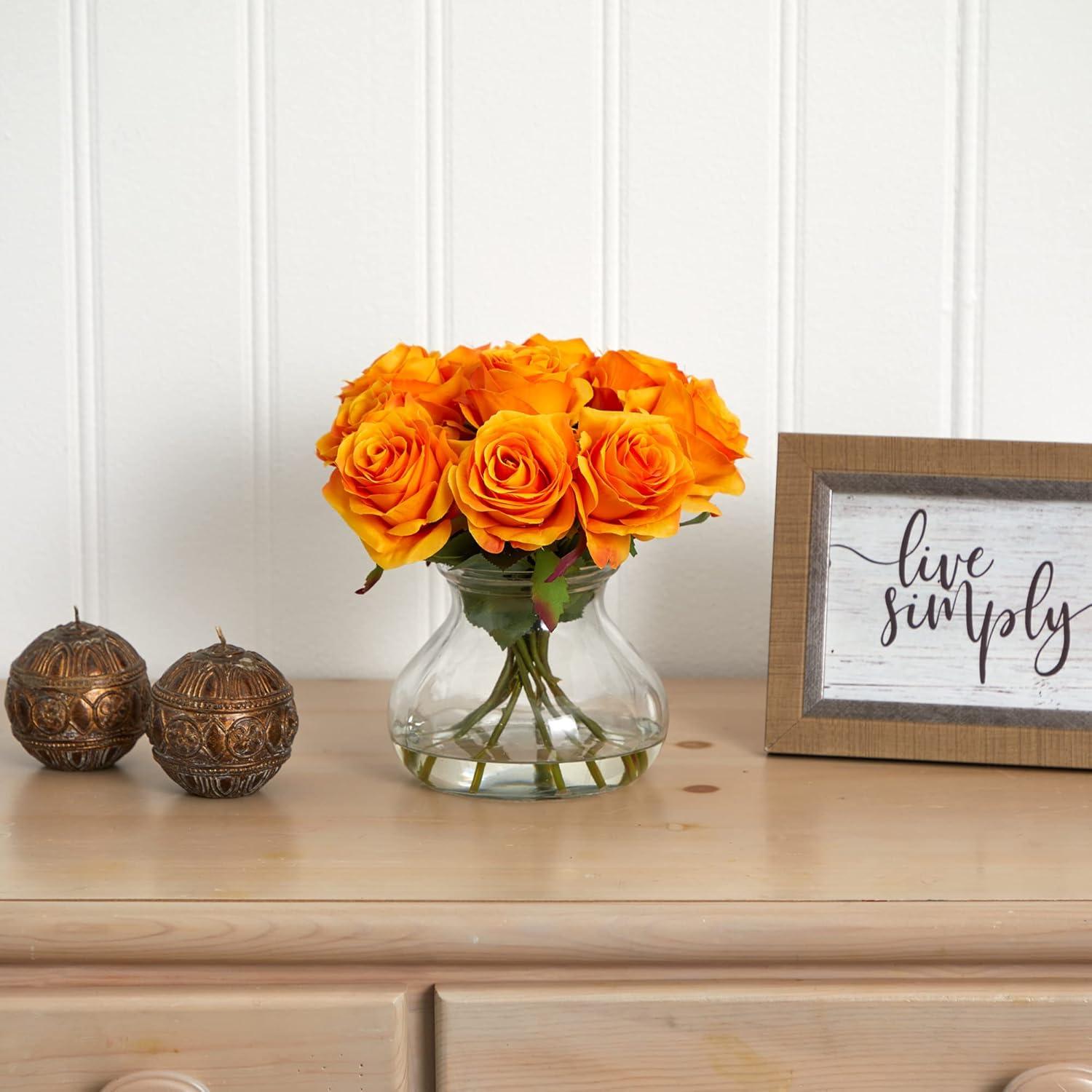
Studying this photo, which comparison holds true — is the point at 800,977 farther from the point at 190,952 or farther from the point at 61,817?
the point at 61,817

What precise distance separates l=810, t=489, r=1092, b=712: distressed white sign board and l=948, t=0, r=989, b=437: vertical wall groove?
23 centimetres

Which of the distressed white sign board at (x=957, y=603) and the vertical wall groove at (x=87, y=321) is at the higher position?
the vertical wall groove at (x=87, y=321)

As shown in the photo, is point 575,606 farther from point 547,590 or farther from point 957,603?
point 957,603

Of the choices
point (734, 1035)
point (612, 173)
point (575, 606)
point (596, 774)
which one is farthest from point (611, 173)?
point (734, 1035)

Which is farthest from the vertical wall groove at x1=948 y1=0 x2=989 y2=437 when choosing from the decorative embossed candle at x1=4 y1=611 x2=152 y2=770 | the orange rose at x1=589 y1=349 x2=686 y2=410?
the decorative embossed candle at x1=4 y1=611 x2=152 y2=770

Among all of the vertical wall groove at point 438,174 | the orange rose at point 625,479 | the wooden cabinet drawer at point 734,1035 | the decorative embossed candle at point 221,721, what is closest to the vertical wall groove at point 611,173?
the vertical wall groove at point 438,174

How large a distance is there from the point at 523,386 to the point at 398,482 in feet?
0.33

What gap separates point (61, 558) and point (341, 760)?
0.41 m

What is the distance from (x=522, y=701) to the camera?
77cm

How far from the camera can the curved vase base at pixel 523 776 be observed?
75 centimetres

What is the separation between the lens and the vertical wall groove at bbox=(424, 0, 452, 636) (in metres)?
1.00

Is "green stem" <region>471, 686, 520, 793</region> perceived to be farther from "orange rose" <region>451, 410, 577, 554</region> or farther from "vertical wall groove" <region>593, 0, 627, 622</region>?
"vertical wall groove" <region>593, 0, 627, 622</region>

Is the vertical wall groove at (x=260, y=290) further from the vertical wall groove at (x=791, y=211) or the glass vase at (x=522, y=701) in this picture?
the vertical wall groove at (x=791, y=211)

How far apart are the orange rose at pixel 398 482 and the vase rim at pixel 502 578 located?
0.05m
